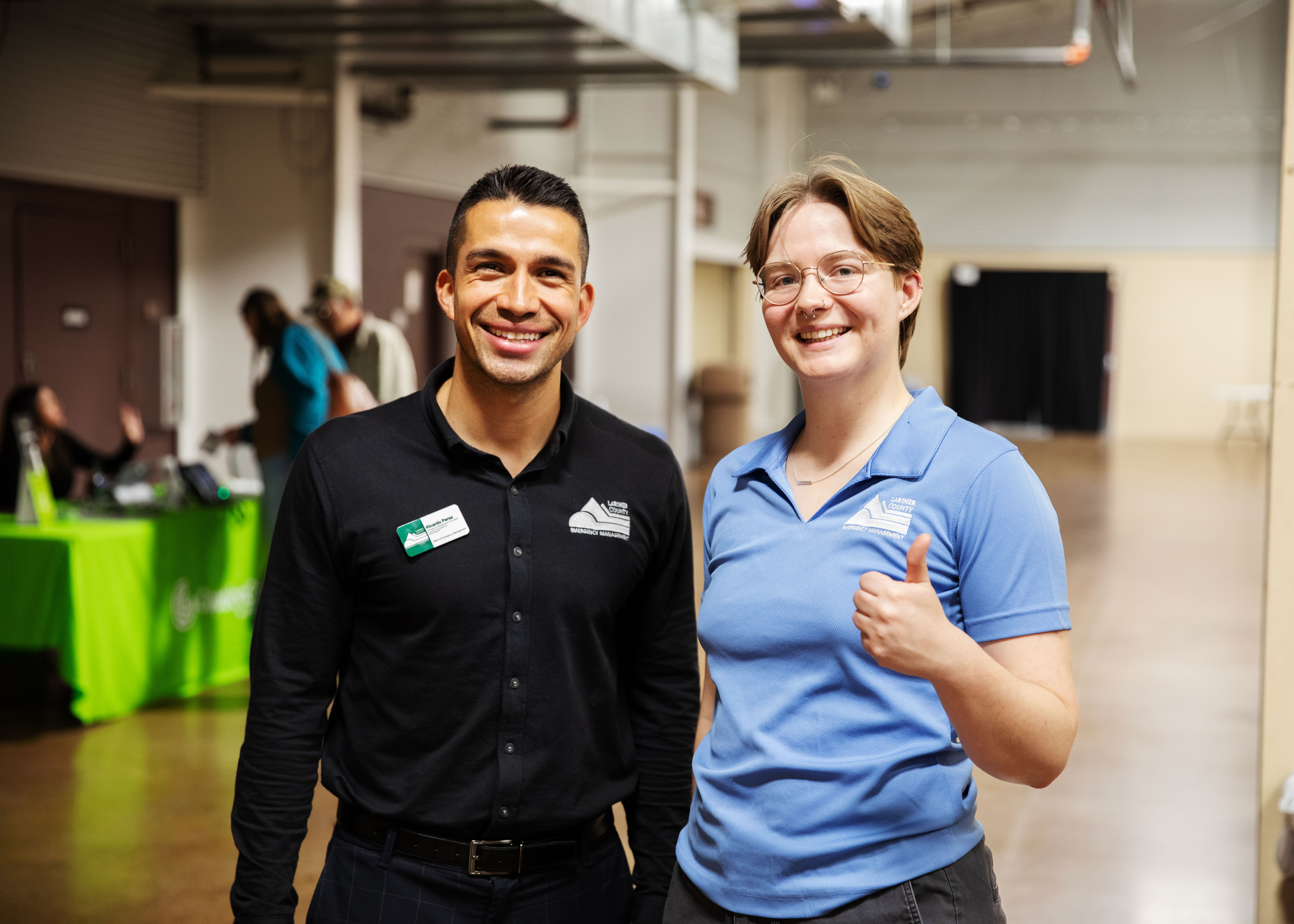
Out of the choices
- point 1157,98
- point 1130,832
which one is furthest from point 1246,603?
point 1157,98

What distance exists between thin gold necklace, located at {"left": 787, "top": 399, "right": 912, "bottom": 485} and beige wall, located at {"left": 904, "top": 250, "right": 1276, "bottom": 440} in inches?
760

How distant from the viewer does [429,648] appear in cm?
167

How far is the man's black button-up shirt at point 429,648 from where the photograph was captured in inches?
65.6

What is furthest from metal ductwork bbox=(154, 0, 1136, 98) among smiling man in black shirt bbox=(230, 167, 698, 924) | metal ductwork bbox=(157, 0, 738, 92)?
smiling man in black shirt bbox=(230, 167, 698, 924)

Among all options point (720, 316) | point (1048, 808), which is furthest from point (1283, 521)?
point (720, 316)

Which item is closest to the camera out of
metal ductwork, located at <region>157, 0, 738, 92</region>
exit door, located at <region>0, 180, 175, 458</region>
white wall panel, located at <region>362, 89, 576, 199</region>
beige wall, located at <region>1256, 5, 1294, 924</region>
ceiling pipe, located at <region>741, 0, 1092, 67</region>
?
beige wall, located at <region>1256, 5, 1294, 924</region>

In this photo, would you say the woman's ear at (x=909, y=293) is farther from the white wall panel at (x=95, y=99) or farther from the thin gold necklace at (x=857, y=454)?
the white wall panel at (x=95, y=99)

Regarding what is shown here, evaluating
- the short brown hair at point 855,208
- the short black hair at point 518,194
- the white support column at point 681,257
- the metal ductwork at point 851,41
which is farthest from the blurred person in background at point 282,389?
the white support column at point 681,257

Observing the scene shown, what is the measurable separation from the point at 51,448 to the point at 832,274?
18.3 ft

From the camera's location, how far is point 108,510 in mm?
5512

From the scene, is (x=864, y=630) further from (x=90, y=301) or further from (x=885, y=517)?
(x=90, y=301)

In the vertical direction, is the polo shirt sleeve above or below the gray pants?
above

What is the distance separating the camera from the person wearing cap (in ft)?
21.1

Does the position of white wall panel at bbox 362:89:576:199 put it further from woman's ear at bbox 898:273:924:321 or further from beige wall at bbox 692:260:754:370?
woman's ear at bbox 898:273:924:321
